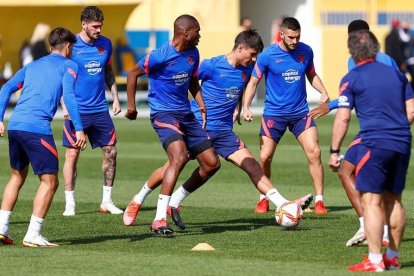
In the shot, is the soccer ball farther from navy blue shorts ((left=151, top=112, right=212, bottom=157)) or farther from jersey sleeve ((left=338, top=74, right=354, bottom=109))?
jersey sleeve ((left=338, top=74, right=354, bottom=109))

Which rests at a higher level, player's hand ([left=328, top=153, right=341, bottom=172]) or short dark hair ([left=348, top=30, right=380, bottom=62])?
short dark hair ([left=348, top=30, right=380, bottom=62])

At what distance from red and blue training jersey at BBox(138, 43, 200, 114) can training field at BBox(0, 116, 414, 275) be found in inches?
52.0

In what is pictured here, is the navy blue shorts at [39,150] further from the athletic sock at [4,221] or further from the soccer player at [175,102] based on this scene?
the soccer player at [175,102]

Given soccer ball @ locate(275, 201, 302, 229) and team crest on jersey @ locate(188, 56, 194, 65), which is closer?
soccer ball @ locate(275, 201, 302, 229)

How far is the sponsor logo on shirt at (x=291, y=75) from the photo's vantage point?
16.0 metres

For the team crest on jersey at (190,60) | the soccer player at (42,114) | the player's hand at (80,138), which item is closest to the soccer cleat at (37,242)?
the soccer player at (42,114)

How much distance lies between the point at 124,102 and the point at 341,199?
72.2 feet

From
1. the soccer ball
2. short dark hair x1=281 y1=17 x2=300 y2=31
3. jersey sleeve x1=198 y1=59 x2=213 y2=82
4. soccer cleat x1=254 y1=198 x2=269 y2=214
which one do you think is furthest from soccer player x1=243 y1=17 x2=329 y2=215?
the soccer ball

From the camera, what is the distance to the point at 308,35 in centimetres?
4278

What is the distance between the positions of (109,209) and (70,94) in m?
3.67

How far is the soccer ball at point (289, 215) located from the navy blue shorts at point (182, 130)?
1131 mm

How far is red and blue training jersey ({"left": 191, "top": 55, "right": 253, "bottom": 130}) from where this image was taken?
1473 cm

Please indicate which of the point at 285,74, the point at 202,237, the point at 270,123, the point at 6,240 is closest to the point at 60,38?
the point at 6,240

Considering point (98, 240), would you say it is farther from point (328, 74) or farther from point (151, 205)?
point (328, 74)
